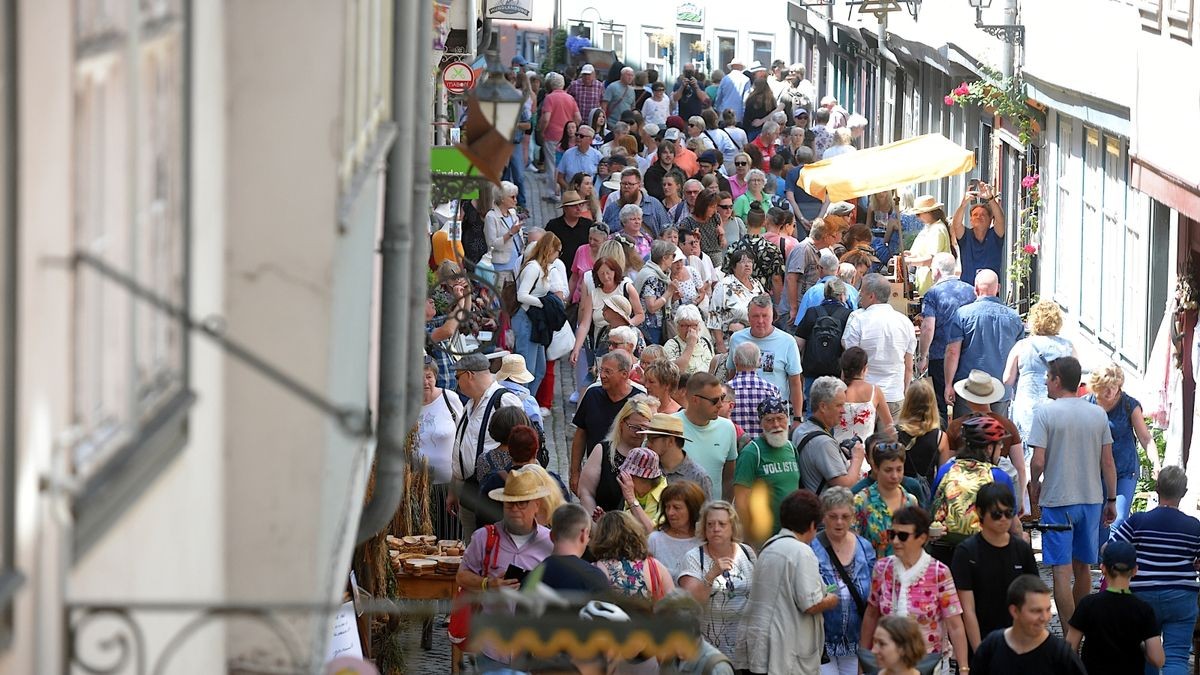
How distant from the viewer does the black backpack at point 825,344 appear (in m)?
13.5

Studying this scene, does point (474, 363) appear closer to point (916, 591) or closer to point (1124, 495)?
point (916, 591)

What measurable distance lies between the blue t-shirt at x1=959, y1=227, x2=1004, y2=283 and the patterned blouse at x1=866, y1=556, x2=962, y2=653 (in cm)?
983

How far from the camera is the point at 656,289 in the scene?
1500cm

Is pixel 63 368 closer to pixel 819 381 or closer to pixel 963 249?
pixel 819 381

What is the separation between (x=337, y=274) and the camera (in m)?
4.61

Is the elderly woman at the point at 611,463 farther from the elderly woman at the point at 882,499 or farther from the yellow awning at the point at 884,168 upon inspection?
the yellow awning at the point at 884,168

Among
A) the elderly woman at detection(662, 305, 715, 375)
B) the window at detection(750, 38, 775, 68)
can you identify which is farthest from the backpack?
the window at detection(750, 38, 775, 68)

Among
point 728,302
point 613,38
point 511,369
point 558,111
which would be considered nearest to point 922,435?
point 511,369

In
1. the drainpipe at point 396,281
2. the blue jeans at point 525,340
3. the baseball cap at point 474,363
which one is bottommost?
the blue jeans at point 525,340

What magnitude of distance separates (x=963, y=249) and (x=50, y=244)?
16179 mm

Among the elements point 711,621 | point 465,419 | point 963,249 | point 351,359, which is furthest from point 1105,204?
point 351,359

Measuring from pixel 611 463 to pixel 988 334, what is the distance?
4541 millimetres

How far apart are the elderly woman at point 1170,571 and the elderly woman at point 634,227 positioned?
7.33 metres

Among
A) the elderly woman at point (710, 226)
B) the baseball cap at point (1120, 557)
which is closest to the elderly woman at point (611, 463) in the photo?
the baseball cap at point (1120, 557)
